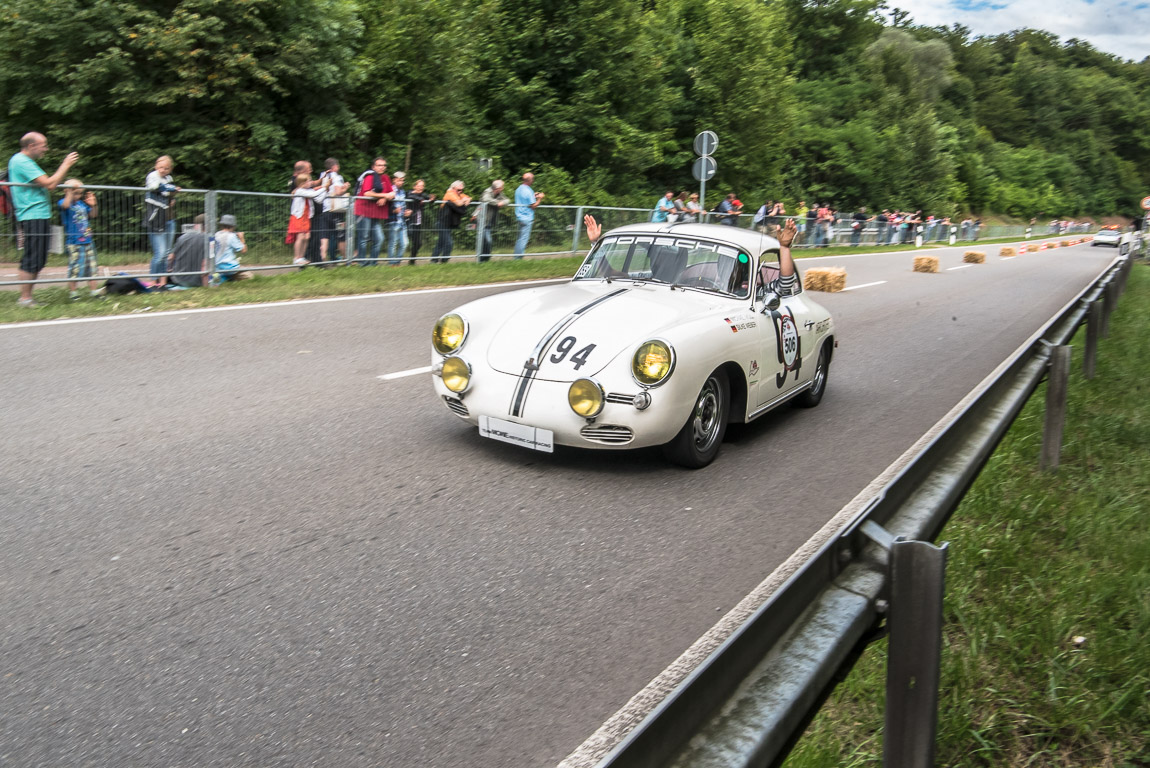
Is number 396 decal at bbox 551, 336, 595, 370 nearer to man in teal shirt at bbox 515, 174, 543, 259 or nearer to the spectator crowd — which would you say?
the spectator crowd

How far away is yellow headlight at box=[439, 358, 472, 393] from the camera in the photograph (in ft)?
19.2

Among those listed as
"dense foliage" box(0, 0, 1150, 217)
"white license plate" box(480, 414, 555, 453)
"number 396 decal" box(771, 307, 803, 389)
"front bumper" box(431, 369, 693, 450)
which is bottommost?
"white license plate" box(480, 414, 555, 453)

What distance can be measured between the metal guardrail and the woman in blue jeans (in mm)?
11572

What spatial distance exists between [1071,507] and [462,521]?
3258 mm

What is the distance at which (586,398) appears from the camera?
549cm

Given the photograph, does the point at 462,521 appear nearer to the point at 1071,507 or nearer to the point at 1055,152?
the point at 1071,507

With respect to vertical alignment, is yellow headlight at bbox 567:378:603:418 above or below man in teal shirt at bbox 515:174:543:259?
below

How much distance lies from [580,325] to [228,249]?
29.4 ft

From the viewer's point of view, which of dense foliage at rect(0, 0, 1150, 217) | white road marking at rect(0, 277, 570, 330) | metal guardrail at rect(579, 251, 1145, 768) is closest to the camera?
metal guardrail at rect(579, 251, 1145, 768)

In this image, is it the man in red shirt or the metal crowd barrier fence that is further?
the man in red shirt

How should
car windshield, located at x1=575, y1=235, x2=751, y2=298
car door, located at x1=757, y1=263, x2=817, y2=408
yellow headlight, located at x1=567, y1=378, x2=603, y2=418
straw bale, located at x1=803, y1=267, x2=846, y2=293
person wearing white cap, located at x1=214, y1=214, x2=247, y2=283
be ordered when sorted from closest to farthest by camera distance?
yellow headlight, located at x1=567, y1=378, x2=603, y2=418
car door, located at x1=757, y1=263, x2=817, y2=408
car windshield, located at x1=575, y1=235, x2=751, y2=298
person wearing white cap, located at x1=214, y1=214, x2=247, y2=283
straw bale, located at x1=803, y1=267, x2=846, y2=293

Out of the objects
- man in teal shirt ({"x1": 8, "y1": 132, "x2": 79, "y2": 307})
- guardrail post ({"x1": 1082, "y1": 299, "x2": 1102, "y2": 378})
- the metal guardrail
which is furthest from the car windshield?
man in teal shirt ({"x1": 8, "y1": 132, "x2": 79, "y2": 307})

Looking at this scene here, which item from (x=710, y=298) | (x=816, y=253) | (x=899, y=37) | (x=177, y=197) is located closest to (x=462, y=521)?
(x=710, y=298)

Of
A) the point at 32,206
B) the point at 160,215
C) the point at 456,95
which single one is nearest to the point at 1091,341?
the point at 160,215
